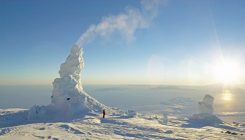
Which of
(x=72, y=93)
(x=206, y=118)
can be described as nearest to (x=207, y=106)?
(x=206, y=118)

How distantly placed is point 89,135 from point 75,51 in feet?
169

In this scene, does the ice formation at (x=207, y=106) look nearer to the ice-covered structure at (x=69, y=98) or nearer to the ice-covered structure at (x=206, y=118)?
the ice-covered structure at (x=206, y=118)

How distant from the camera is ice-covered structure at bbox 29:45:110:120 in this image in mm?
97500

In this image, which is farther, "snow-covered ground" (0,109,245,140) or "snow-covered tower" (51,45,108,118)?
"snow-covered tower" (51,45,108,118)

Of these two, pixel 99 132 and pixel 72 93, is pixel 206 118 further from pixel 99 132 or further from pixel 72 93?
pixel 72 93

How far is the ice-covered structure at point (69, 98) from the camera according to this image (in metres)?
97.5

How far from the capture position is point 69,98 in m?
102

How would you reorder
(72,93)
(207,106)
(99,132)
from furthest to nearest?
(207,106), (72,93), (99,132)

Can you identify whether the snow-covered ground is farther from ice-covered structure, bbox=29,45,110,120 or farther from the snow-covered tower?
the snow-covered tower

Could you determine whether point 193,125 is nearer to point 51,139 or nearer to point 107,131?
point 107,131

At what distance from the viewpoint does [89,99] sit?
4193 inches

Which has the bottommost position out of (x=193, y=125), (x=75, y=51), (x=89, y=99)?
(x=193, y=125)

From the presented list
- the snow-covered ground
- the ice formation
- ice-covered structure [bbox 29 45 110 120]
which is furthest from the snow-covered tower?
the ice formation

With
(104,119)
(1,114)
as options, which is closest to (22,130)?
(104,119)
